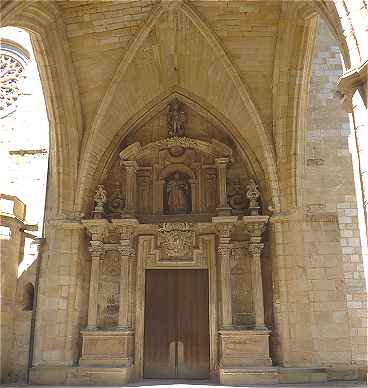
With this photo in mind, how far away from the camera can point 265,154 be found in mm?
8570

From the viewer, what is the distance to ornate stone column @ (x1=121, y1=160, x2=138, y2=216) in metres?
8.78

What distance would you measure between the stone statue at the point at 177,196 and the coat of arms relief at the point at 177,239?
19.1 inches

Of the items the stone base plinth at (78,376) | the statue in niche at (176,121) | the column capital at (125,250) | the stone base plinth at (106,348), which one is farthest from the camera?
the statue in niche at (176,121)

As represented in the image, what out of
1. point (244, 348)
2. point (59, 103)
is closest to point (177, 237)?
point (244, 348)

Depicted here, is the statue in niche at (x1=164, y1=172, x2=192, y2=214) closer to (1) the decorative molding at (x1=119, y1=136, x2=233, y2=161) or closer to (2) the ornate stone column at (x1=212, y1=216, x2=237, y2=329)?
(1) the decorative molding at (x1=119, y1=136, x2=233, y2=161)

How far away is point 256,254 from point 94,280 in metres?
3.07

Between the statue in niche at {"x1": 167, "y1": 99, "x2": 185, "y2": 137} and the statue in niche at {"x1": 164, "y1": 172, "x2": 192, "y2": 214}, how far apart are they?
864 millimetres

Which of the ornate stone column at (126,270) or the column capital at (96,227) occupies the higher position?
the column capital at (96,227)

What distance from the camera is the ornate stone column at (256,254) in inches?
316

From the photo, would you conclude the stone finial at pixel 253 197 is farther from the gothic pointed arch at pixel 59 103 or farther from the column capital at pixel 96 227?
the gothic pointed arch at pixel 59 103

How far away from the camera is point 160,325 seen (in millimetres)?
8406

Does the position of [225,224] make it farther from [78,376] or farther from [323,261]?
[78,376]

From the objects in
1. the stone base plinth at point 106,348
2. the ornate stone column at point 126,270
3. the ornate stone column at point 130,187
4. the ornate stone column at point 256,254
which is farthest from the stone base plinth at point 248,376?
the ornate stone column at point 130,187

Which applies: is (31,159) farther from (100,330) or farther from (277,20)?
(277,20)
